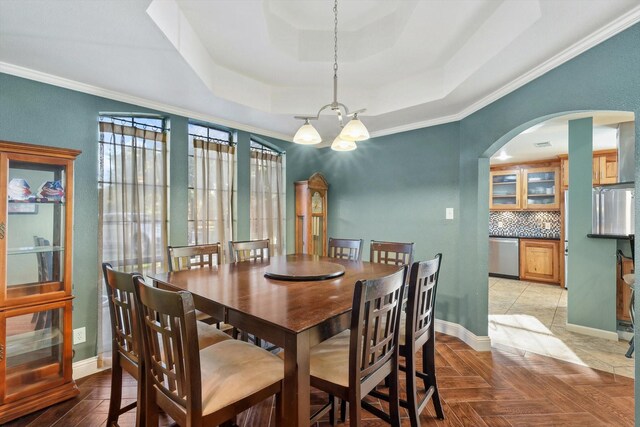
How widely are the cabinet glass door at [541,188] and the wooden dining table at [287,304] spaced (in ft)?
16.3

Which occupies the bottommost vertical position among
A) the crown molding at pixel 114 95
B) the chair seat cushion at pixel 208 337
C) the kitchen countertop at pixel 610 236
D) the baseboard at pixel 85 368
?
the baseboard at pixel 85 368

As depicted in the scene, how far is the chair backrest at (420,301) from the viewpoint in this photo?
61.0 inches

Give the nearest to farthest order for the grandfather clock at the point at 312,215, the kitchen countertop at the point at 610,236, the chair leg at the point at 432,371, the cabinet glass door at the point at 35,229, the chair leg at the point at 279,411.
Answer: the chair leg at the point at 279,411
the chair leg at the point at 432,371
the cabinet glass door at the point at 35,229
the kitchen countertop at the point at 610,236
the grandfather clock at the point at 312,215

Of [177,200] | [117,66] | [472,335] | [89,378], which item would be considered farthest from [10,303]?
[472,335]

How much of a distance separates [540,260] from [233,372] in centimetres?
613

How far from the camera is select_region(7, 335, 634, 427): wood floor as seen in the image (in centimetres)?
188

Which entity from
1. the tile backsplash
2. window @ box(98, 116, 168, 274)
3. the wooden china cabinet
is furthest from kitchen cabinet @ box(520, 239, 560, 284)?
the wooden china cabinet

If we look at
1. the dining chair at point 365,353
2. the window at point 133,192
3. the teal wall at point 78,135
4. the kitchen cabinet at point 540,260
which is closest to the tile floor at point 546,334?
the kitchen cabinet at point 540,260

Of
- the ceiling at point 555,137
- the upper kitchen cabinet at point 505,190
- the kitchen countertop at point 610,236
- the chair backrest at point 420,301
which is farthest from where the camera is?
the upper kitchen cabinet at point 505,190

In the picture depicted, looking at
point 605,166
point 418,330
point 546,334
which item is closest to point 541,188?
point 605,166

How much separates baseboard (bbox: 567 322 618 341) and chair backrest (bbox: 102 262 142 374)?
165 inches

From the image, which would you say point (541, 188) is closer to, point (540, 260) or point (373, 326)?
point (540, 260)

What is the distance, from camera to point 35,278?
2080mm

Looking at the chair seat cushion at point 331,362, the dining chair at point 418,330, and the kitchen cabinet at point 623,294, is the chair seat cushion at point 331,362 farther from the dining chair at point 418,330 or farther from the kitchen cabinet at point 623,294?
the kitchen cabinet at point 623,294
